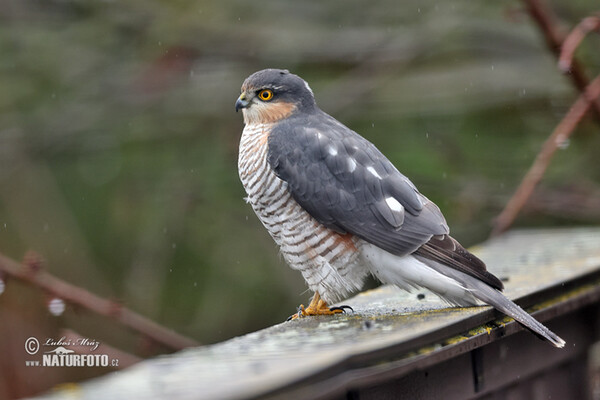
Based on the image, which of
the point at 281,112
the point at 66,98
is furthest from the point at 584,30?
the point at 66,98

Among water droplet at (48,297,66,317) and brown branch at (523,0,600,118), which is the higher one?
brown branch at (523,0,600,118)

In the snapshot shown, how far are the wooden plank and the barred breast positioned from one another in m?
0.11

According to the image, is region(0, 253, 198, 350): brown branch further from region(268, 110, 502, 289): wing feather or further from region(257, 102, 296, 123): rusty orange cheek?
region(257, 102, 296, 123): rusty orange cheek

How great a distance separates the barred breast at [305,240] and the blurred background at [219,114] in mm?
1878

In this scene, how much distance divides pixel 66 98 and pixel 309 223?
2676 mm

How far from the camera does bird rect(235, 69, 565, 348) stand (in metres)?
2.69

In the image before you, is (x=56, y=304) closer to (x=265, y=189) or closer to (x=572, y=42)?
(x=265, y=189)

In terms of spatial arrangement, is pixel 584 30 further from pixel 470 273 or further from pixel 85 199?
pixel 85 199

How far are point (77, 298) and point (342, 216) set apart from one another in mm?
957

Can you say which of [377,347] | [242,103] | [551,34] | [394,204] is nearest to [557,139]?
[551,34]

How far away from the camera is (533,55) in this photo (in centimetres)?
513

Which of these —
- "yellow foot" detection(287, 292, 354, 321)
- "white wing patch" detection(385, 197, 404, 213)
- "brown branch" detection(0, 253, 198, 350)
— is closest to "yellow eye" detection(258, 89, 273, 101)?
"white wing patch" detection(385, 197, 404, 213)

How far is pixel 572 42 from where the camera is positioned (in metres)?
3.18

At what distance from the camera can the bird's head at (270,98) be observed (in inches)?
125
